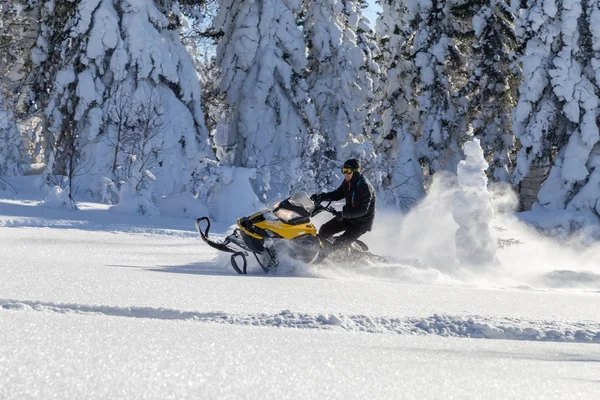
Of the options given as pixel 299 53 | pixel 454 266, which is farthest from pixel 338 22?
pixel 454 266

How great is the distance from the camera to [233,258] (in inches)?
348

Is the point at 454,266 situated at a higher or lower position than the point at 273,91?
lower

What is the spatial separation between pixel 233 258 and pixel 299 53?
17060mm

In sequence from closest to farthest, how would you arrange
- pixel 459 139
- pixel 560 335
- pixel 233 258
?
pixel 560 335, pixel 233 258, pixel 459 139

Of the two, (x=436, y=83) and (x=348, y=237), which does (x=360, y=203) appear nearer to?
(x=348, y=237)

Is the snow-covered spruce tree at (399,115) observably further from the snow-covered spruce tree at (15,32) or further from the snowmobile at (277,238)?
the snowmobile at (277,238)

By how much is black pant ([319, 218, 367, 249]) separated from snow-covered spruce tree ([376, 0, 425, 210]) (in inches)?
633

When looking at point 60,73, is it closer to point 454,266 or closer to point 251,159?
point 251,159

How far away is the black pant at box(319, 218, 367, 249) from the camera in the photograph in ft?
31.8

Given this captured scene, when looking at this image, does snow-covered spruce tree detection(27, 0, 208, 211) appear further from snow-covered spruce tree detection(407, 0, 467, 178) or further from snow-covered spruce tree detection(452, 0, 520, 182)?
snow-covered spruce tree detection(452, 0, 520, 182)

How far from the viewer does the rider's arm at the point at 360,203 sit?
9539mm

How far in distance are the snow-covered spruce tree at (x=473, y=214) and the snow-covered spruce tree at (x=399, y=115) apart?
13.6 metres

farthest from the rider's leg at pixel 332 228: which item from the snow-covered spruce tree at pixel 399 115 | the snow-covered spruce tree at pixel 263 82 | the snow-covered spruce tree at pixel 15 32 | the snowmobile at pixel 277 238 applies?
the snow-covered spruce tree at pixel 15 32

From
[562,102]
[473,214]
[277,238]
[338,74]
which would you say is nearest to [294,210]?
[277,238]
